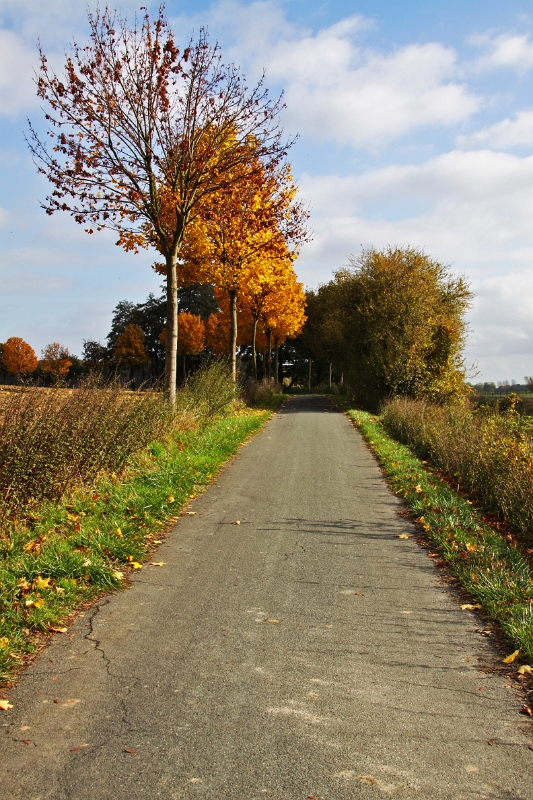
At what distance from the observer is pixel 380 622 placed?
5004 millimetres

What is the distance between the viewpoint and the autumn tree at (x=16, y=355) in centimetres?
7125

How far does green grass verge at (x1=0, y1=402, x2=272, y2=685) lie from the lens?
15.6 ft

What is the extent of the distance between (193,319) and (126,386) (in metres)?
61.6

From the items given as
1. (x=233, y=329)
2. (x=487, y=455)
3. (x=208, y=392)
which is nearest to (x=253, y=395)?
(x=233, y=329)

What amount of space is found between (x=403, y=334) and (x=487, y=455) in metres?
16.6

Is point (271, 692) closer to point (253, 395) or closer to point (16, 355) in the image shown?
point (253, 395)

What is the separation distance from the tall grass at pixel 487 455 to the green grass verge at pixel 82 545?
4.58 metres

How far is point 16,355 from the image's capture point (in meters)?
73.8

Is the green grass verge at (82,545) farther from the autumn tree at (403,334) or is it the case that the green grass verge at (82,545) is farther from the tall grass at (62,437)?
the autumn tree at (403,334)

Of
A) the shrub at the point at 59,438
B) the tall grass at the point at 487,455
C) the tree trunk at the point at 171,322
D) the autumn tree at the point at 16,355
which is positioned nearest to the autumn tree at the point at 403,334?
the tall grass at the point at 487,455

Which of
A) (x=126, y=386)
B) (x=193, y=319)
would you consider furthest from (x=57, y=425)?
(x=193, y=319)

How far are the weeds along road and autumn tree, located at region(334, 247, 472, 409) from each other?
20923 mm

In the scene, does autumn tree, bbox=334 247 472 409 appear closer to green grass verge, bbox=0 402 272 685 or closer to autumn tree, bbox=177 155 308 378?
autumn tree, bbox=177 155 308 378

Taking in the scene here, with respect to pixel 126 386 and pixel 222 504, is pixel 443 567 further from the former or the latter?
pixel 126 386
